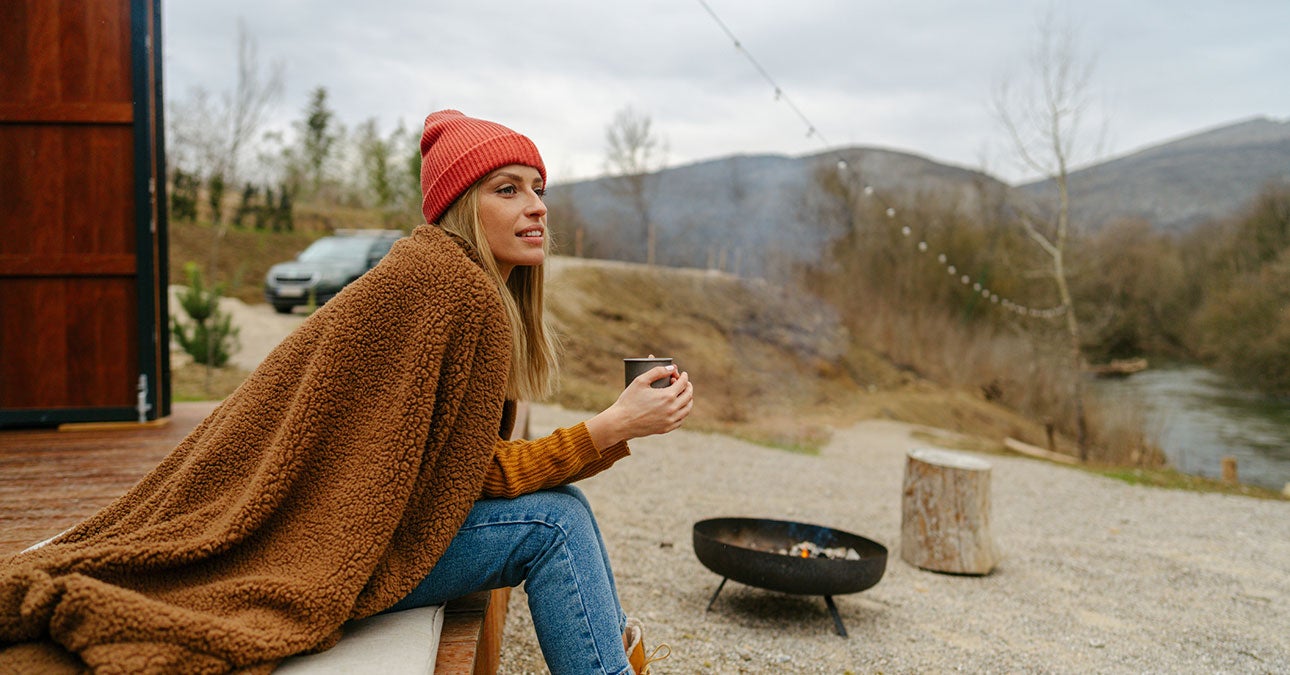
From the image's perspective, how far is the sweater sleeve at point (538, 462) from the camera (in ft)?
5.73

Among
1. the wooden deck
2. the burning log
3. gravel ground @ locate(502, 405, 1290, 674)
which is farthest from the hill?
the burning log

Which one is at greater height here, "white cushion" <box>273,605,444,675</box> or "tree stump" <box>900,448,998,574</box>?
"white cushion" <box>273,605,444,675</box>

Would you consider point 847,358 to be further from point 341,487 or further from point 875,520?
point 341,487

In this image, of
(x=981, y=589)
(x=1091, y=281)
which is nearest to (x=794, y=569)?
(x=981, y=589)

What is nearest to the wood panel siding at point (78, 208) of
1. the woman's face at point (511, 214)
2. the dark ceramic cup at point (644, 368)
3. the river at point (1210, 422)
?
the woman's face at point (511, 214)

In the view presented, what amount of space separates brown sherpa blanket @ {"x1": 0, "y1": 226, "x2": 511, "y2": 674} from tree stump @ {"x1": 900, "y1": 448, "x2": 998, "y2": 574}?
140 inches

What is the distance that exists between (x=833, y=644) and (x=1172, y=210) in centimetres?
5296

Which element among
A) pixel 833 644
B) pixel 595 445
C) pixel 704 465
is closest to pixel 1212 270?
pixel 704 465

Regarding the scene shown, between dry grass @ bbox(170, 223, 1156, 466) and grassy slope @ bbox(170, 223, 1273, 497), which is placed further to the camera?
dry grass @ bbox(170, 223, 1156, 466)

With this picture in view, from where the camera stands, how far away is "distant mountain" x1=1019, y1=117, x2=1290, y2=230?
147 ft

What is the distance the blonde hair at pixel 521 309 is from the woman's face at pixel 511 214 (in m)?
0.02

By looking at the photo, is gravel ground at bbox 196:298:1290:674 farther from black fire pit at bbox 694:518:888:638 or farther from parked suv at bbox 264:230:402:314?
parked suv at bbox 264:230:402:314

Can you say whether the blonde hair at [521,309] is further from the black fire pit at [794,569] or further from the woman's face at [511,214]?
the black fire pit at [794,569]

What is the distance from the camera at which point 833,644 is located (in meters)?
3.27
